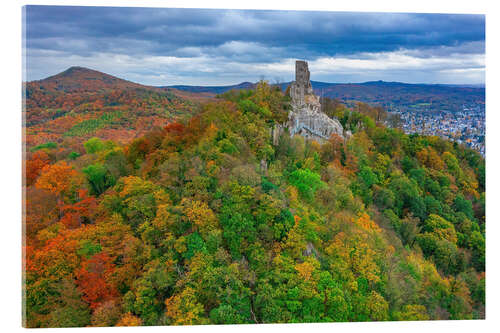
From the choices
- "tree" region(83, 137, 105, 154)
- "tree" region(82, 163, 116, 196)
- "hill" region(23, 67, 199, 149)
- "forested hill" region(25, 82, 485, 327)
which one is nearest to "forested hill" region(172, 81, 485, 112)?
"forested hill" region(25, 82, 485, 327)

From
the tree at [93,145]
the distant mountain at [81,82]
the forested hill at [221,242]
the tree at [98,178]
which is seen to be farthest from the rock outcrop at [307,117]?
the tree at [93,145]

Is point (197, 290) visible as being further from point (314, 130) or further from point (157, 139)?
point (314, 130)

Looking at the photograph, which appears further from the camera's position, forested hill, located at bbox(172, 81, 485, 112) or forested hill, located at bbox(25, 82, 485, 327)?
forested hill, located at bbox(172, 81, 485, 112)

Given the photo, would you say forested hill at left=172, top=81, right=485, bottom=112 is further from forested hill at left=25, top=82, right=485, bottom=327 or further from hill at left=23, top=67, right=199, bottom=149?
hill at left=23, top=67, right=199, bottom=149

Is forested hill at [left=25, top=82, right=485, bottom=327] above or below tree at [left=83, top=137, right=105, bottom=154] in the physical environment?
below

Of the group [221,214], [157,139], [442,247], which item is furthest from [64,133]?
[442,247]

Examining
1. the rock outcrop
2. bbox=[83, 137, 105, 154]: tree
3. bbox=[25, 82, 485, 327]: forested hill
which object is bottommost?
bbox=[25, 82, 485, 327]: forested hill

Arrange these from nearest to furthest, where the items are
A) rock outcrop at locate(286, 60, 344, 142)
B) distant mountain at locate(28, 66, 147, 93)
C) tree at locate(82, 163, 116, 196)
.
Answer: distant mountain at locate(28, 66, 147, 93) < tree at locate(82, 163, 116, 196) < rock outcrop at locate(286, 60, 344, 142)

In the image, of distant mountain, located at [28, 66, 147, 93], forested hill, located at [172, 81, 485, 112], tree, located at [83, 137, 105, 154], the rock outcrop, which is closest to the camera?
forested hill, located at [172, 81, 485, 112]
